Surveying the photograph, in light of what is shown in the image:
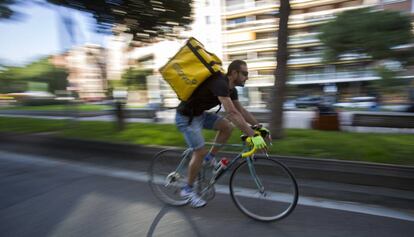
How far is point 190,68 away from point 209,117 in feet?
2.31

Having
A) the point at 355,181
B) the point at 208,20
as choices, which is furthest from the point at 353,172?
the point at 208,20

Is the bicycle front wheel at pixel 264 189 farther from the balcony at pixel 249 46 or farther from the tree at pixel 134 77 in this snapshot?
the balcony at pixel 249 46

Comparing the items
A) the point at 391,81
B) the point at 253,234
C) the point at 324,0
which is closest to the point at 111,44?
the point at 253,234

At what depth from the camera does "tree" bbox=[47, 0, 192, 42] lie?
8.58 metres

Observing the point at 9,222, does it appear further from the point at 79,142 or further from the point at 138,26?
A: the point at 138,26

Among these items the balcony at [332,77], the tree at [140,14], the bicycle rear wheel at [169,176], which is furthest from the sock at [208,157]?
the balcony at [332,77]

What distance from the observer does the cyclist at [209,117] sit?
3479 mm

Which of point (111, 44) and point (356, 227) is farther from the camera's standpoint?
point (111, 44)

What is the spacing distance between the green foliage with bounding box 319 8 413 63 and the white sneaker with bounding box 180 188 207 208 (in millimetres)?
15442

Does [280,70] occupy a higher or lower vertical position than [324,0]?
lower

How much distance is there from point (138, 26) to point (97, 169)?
4.35 m

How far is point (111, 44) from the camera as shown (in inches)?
419

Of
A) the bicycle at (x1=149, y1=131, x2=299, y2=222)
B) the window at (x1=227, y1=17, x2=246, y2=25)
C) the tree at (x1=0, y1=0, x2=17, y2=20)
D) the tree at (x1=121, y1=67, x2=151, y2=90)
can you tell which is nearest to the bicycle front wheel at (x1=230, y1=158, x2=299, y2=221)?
the bicycle at (x1=149, y1=131, x2=299, y2=222)

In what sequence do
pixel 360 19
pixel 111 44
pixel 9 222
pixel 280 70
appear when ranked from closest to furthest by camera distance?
1. pixel 9 222
2. pixel 280 70
3. pixel 111 44
4. pixel 360 19
